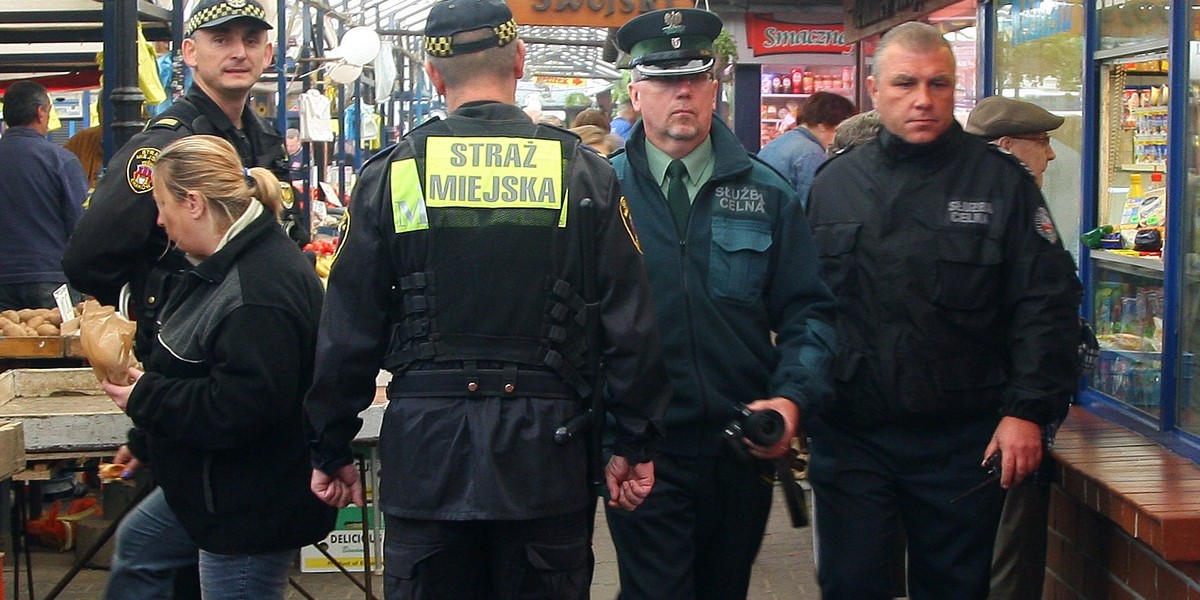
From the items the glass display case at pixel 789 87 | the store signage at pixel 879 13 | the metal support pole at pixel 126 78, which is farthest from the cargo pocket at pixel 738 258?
the glass display case at pixel 789 87

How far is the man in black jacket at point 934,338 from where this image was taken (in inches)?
146

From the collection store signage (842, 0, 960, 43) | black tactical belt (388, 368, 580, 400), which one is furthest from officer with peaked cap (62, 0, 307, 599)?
store signage (842, 0, 960, 43)

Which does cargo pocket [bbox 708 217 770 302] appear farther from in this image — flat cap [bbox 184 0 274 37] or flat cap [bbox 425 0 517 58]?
flat cap [bbox 184 0 274 37]

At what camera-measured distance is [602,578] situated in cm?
623

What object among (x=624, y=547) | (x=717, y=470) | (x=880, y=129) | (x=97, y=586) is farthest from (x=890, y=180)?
(x=97, y=586)

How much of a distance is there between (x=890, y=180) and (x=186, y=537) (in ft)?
A: 6.94

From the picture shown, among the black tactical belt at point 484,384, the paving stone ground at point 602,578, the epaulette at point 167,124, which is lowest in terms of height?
the paving stone ground at point 602,578

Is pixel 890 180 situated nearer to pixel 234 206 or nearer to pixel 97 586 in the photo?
pixel 234 206

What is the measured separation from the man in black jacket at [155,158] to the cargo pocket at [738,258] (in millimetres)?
1424

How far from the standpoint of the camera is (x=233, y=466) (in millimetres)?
3543

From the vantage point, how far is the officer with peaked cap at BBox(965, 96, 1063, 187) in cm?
490

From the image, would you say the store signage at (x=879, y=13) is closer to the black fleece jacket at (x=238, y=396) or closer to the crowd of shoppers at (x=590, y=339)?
the crowd of shoppers at (x=590, y=339)

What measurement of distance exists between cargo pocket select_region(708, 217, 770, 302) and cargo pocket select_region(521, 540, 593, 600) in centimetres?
84

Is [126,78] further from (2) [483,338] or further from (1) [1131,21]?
(1) [1131,21]
